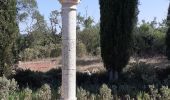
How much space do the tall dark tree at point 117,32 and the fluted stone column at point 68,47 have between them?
8227 mm

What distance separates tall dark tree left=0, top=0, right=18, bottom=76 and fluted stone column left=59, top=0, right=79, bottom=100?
592 centimetres

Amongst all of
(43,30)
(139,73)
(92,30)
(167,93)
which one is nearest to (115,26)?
(139,73)

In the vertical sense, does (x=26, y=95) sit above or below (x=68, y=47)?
below

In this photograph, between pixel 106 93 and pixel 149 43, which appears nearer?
pixel 106 93

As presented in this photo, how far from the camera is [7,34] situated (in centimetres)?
1300

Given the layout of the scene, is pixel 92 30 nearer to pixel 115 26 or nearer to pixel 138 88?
pixel 115 26

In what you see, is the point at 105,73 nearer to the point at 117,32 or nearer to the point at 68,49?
the point at 117,32

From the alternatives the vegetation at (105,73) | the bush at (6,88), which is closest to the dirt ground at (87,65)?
the vegetation at (105,73)

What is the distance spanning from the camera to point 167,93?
969 cm

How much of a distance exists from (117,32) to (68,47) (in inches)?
337

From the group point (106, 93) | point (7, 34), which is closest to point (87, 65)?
point (7, 34)

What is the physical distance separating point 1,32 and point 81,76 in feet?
10.8

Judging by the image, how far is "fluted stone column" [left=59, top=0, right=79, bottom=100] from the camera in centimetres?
705

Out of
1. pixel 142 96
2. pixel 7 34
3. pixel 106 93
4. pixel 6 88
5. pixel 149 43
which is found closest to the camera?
pixel 106 93
